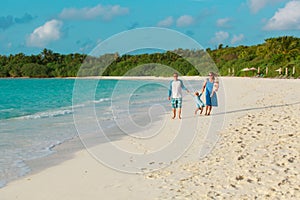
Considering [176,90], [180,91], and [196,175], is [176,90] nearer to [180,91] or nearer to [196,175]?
[180,91]

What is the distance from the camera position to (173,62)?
62.9 metres

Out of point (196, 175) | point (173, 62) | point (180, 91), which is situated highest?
point (173, 62)

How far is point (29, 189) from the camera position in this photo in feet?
16.6

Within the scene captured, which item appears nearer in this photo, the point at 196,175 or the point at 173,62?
the point at 196,175

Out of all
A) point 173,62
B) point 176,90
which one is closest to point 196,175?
point 176,90

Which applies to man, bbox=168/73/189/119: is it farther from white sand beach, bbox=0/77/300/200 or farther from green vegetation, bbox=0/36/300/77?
white sand beach, bbox=0/77/300/200

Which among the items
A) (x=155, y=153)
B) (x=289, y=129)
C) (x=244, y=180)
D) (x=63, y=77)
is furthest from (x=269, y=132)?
(x=63, y=77)

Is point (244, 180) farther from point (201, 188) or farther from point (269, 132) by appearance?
point (269, 132)

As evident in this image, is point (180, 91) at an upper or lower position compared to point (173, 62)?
lower

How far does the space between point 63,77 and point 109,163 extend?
401 ft

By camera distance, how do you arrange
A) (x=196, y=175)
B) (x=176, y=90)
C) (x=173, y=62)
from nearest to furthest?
1. (x=196, y=175)
2. (x=176, y=90)
3. (x=173, y=62)

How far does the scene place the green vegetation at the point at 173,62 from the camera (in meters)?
40.1

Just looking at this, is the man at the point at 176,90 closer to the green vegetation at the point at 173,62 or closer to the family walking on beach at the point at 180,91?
the family walking on beach at the point at 180,91

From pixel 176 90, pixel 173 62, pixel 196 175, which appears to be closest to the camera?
pixel 196 175
